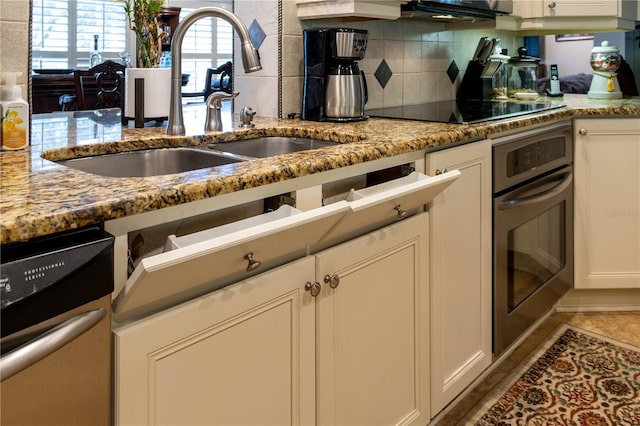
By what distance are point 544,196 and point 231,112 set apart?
1209 mm

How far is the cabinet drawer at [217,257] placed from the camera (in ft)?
2.70

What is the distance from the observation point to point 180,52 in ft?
4.94

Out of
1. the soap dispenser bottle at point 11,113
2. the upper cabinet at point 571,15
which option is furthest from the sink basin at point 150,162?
the upper cabinet at point 571,15

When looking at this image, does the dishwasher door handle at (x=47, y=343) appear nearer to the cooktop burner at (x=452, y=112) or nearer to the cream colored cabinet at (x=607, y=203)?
the cooktop burner at (x=452, y=112)

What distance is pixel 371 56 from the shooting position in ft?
7.65

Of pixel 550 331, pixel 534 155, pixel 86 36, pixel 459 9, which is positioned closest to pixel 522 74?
pixel 459 9

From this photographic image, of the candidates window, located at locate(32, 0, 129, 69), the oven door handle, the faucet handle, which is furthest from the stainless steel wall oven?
window, located at locate(32, 0, 129, 69)

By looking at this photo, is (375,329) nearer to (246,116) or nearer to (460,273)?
(460,273)

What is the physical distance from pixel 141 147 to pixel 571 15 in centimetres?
242

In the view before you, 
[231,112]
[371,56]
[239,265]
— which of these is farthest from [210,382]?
[371,56]

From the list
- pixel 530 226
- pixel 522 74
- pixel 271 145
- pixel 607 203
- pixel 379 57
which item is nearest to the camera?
pixel 271 145

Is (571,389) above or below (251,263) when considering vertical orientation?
below

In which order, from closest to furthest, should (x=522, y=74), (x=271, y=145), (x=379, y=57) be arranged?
(x=271, y=145) < (x=379, y=57) < (x=522, y=74)

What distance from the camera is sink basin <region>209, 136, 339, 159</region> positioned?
1650 millimetres
